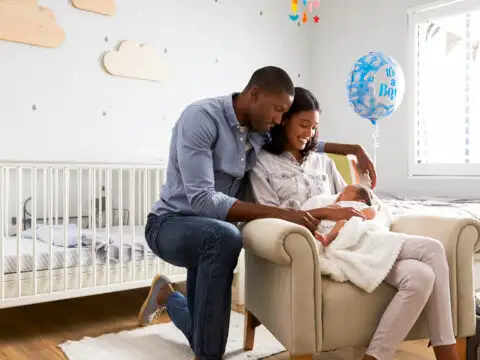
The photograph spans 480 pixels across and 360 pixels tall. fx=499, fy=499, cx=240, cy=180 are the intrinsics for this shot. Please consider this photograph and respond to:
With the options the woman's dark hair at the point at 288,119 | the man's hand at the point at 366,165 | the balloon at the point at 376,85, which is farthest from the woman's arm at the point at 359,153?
the balloon at the point at 376,85

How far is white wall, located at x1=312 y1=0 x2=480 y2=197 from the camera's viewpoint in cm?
322

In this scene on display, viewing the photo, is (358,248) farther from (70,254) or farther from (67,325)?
(67,325)

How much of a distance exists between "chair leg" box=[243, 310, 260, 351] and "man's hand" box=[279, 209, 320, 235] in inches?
19.7

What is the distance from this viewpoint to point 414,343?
198cm

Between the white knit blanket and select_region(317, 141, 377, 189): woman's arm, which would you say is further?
select_region(317, 141, 377, 189): woman's arm

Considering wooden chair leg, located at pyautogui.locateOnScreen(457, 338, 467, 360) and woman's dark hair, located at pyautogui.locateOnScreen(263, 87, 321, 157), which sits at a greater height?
woman's dark hair, located at pyautogui.locateOnScreen(263, 87, 321, 157)

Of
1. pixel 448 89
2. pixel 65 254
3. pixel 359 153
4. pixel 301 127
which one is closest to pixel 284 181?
pixel 301 127

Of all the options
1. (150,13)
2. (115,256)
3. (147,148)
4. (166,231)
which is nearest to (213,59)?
(150,13)

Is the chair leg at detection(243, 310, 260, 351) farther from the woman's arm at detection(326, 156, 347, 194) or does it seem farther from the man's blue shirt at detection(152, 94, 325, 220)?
the woman's arm at detection(326, 156, 347, 194)

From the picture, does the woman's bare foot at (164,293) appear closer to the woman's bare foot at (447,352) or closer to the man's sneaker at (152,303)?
the man's sneaker at (152,303)

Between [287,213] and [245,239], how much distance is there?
0.16 metres

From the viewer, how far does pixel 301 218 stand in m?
1.49

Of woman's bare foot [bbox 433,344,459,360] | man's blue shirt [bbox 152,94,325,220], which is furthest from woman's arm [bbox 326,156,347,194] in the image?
woman's bare foot [bbox 433,344,459,360]

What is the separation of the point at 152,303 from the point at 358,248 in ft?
3.13
